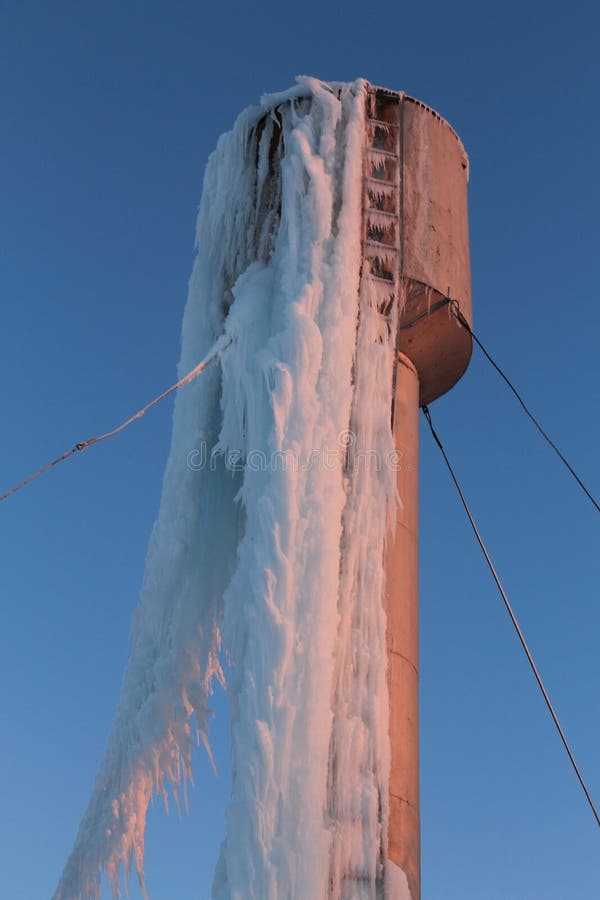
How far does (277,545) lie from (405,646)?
967mm

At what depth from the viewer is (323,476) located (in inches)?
220

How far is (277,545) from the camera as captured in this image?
532 centimetres

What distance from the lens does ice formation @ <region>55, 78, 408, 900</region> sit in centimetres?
480

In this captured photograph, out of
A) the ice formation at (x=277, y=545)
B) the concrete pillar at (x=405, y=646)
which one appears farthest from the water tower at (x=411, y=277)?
the ice formation at (x=277, y=545)

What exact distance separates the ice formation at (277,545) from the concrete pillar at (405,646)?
0.26 m

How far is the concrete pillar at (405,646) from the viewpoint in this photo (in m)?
5.27

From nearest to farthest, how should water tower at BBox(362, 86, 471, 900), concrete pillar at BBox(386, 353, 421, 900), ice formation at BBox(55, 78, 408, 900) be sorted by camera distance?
1. ice formation at BBox(55, 78, 408, 900)
2. concrete pillar at BBox(386, 353, 421, 900)
3. water tower at BBox(362, 86, 471, 900)

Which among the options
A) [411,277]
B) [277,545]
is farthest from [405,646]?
[411,277]

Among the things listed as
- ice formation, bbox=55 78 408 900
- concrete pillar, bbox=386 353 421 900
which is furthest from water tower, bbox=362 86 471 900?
ice formation, bbox=55 78 408 900

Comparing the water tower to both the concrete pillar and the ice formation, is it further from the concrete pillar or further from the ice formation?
the ice formation

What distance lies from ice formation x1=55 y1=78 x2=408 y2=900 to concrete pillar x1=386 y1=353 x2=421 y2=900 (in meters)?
0.26

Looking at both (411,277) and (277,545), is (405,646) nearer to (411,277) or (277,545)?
(277,545)

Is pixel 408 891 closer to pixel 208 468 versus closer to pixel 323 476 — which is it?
pixel 323 476

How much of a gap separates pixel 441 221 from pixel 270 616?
9.69ft
